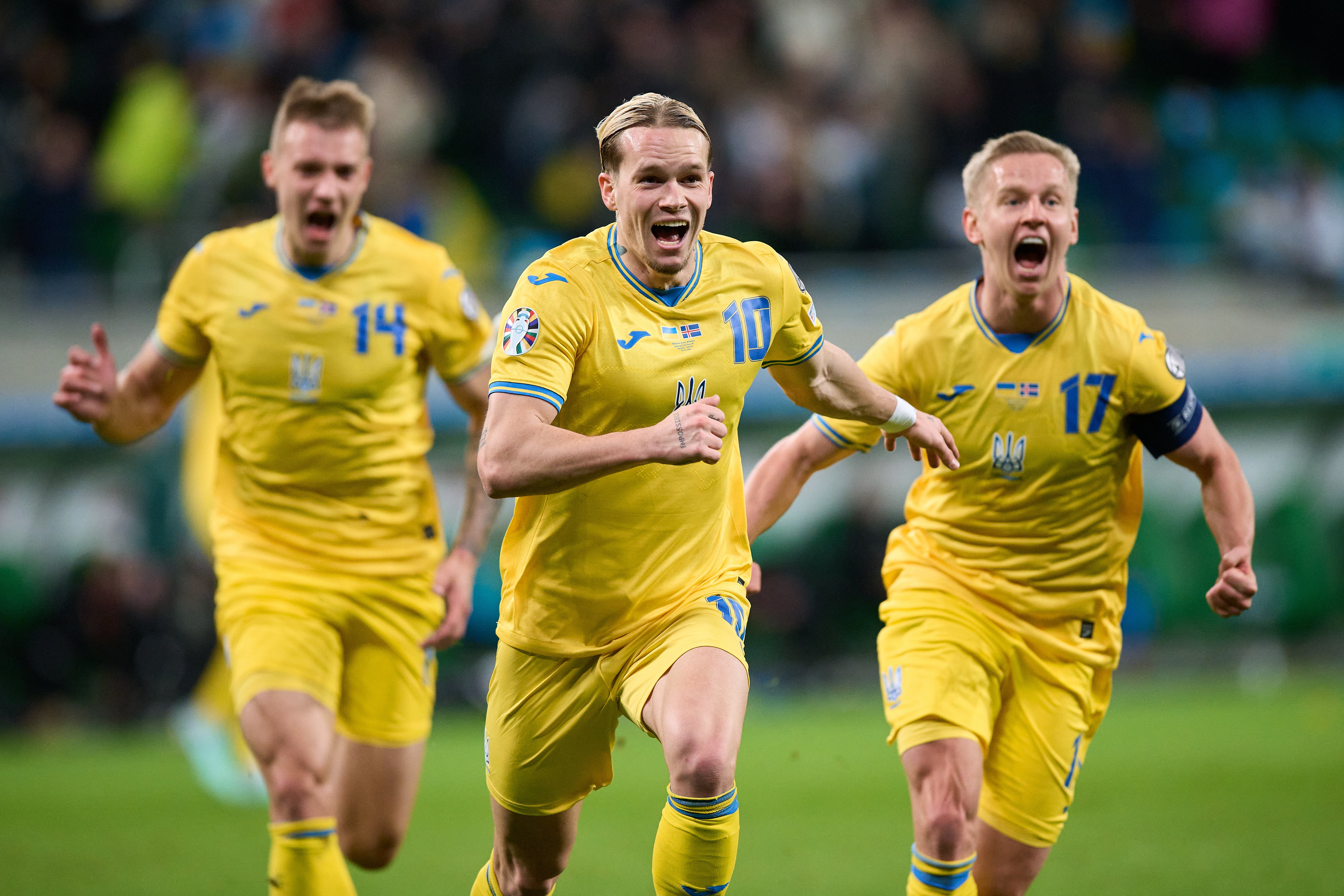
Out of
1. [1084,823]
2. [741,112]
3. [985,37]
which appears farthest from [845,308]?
[1084,823]

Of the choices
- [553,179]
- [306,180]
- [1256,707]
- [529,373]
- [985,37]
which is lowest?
[1256,707]

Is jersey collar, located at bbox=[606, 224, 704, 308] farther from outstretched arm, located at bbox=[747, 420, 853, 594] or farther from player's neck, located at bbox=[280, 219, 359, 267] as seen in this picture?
player's neck, located at bbox=[280, 219, 359, 267]

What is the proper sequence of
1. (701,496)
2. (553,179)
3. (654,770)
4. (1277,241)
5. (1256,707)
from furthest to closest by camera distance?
(1277,241)
(553,179)
(1256,707)
(654,770)
(701,496)

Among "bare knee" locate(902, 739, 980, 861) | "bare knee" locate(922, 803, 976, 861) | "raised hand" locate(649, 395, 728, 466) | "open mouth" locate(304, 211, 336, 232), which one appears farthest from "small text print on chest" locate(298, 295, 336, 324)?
"bare knee" locate(922, 803, 976, 861)

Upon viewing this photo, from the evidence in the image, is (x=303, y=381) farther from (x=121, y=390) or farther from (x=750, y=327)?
(x=750, y=327)

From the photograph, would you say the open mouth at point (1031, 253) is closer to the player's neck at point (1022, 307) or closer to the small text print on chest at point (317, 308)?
the player's neck at point (1022, 307)

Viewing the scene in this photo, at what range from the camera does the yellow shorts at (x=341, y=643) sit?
20.0ft

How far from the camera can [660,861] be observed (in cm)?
492

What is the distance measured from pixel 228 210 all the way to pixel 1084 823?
8.60 metres

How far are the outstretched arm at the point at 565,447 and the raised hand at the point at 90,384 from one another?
88.2 inches

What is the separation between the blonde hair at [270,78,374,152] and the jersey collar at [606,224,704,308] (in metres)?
1.76

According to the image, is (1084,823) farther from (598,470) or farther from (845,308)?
(845,308)

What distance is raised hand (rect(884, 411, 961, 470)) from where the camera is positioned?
18.5 feet

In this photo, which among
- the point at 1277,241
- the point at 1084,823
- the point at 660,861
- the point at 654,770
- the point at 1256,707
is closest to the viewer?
the point at 660,861
